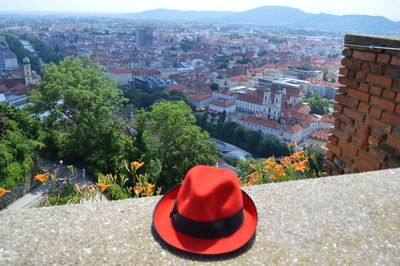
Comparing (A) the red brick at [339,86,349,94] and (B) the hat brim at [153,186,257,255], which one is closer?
(B) the hat brim at [153,186,257,255]

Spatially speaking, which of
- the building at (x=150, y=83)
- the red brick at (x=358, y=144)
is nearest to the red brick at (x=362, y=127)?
the red brick at (x=358, y=144)

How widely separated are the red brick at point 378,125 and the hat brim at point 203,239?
1.64 meters

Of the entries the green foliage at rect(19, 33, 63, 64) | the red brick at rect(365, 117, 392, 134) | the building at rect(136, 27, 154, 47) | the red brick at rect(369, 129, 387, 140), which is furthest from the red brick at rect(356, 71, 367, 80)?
the building at rect(136, 27, 154, 47)

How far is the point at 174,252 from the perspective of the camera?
5.07 feet

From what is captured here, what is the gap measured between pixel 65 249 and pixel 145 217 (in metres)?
0.44

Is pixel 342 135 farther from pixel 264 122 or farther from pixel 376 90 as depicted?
pixel 264 122

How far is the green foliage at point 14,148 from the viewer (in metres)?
7.61

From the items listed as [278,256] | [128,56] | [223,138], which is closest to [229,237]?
[278,256]

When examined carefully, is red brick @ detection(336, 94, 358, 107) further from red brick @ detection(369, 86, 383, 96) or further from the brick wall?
red brick @ detection(369, 86, 383, 96)

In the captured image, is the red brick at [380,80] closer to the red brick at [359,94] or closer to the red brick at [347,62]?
the red brick at [359,94]

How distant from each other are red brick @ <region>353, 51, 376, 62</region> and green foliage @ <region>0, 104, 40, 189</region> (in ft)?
24.0

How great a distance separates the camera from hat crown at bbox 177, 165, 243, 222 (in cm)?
148

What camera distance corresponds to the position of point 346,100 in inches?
127

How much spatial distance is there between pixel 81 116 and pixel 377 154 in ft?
30.8
